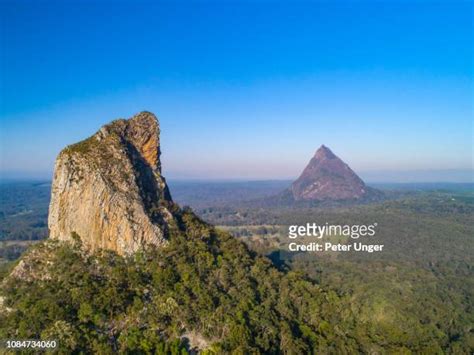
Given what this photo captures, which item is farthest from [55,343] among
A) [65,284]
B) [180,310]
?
[180,310]

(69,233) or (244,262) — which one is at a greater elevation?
→ (69,233)

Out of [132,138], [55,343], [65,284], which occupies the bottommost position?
[55,343]

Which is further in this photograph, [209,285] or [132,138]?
[132,138]

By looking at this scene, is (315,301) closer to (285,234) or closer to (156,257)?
(156,257)

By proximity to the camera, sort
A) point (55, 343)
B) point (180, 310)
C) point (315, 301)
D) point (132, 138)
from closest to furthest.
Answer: point (55, 343) < point (180, 310) < point (315, 301) < point (132, 138)

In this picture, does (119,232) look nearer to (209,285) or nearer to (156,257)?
(156,257)

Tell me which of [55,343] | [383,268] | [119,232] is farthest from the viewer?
[383,268]
